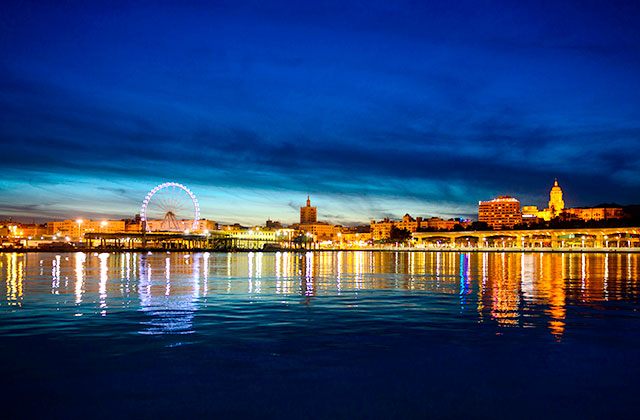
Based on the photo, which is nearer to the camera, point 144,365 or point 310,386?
point 310,386

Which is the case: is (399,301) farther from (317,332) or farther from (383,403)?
(383,403)

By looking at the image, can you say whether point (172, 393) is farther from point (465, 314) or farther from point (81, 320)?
point (465, 314)

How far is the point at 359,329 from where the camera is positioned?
79.1 ft

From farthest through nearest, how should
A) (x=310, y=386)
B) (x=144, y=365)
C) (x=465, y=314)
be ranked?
1. (x=465, y=314)
2. (x=144, y=365)
3. (x=310, y=386)

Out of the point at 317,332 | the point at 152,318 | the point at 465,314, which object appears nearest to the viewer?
the point at 317,332

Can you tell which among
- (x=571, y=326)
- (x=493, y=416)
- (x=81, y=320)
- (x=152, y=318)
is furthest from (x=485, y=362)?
(x=81, y=320)

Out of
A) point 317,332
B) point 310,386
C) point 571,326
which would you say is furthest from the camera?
point 571,326

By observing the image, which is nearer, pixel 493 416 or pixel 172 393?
pixel 493 416

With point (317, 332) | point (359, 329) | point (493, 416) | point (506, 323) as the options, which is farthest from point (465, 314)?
point (493, 416)

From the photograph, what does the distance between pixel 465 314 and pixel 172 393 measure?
18.1 meters

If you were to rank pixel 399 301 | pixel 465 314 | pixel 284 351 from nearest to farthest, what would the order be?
pixel 284 351
pixel 465 314
pixel 399 301

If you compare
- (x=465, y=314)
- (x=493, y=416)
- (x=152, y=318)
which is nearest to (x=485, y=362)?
(x=493, y=416)

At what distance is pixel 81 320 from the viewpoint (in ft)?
87.1

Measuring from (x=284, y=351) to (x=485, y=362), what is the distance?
20.4 ft
